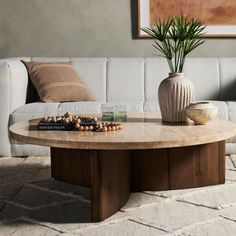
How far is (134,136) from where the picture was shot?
1993 mm

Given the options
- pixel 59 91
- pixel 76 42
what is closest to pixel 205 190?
pixel 59 91

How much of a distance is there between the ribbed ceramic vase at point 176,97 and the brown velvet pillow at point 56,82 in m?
Result: 1.28

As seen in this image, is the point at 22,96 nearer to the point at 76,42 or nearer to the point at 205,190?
the point at 76,42

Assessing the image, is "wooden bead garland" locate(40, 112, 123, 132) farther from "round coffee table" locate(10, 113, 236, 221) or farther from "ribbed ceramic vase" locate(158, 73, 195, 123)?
"ribbed ceramic vase" locate(158, 73, 195, 123)

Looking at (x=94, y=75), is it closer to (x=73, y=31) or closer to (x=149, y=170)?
(x=73, y=31)

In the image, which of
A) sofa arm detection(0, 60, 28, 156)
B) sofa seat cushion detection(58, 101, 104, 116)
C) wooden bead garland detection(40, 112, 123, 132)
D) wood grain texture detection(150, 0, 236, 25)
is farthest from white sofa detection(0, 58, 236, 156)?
wooden bead garland detection(40, 112, 123, 132)

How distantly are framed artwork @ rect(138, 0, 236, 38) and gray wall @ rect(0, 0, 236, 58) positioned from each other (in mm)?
96

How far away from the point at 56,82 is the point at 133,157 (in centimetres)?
139

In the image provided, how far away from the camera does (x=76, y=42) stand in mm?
4230

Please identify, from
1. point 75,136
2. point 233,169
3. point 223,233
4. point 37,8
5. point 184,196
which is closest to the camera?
point 223,233

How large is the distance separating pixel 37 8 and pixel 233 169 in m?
2.29

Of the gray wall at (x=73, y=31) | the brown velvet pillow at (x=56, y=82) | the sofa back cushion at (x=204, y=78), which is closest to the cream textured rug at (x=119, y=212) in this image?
the brown velvet pillow at (x=56, y=82)

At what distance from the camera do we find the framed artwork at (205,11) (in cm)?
410

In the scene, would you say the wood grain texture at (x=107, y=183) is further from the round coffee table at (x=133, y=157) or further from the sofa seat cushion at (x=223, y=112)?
the sofa seat cushion at (x=223, y=112)
